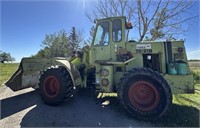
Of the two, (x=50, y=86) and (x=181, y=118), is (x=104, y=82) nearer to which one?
(x=50, y=86)

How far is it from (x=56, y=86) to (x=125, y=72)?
2277 millimetres

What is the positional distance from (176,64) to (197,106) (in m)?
1.81

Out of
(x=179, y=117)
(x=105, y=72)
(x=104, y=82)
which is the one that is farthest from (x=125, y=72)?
(x=179, y=117)

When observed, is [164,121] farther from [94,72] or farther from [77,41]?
[77,41]

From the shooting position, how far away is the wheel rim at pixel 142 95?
4262mm

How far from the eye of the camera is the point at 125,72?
15.8 feet

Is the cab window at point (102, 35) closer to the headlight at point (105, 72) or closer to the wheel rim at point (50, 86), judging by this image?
the headlight at point (105, 72)

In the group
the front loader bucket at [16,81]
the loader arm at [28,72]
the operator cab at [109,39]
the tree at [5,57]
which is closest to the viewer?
the operator cab at [109,39]

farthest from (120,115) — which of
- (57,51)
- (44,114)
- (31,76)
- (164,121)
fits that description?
(57,51)

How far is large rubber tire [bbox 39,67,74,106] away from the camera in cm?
489

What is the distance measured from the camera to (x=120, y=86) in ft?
14.4

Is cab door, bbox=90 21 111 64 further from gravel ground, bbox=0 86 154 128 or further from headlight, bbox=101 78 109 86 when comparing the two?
gravel ground, bbox=0 86 154 128

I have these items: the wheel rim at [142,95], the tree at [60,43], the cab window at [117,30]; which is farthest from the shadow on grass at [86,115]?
the tree at [60,43]

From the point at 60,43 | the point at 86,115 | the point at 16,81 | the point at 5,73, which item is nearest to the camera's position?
the point at 86,115
